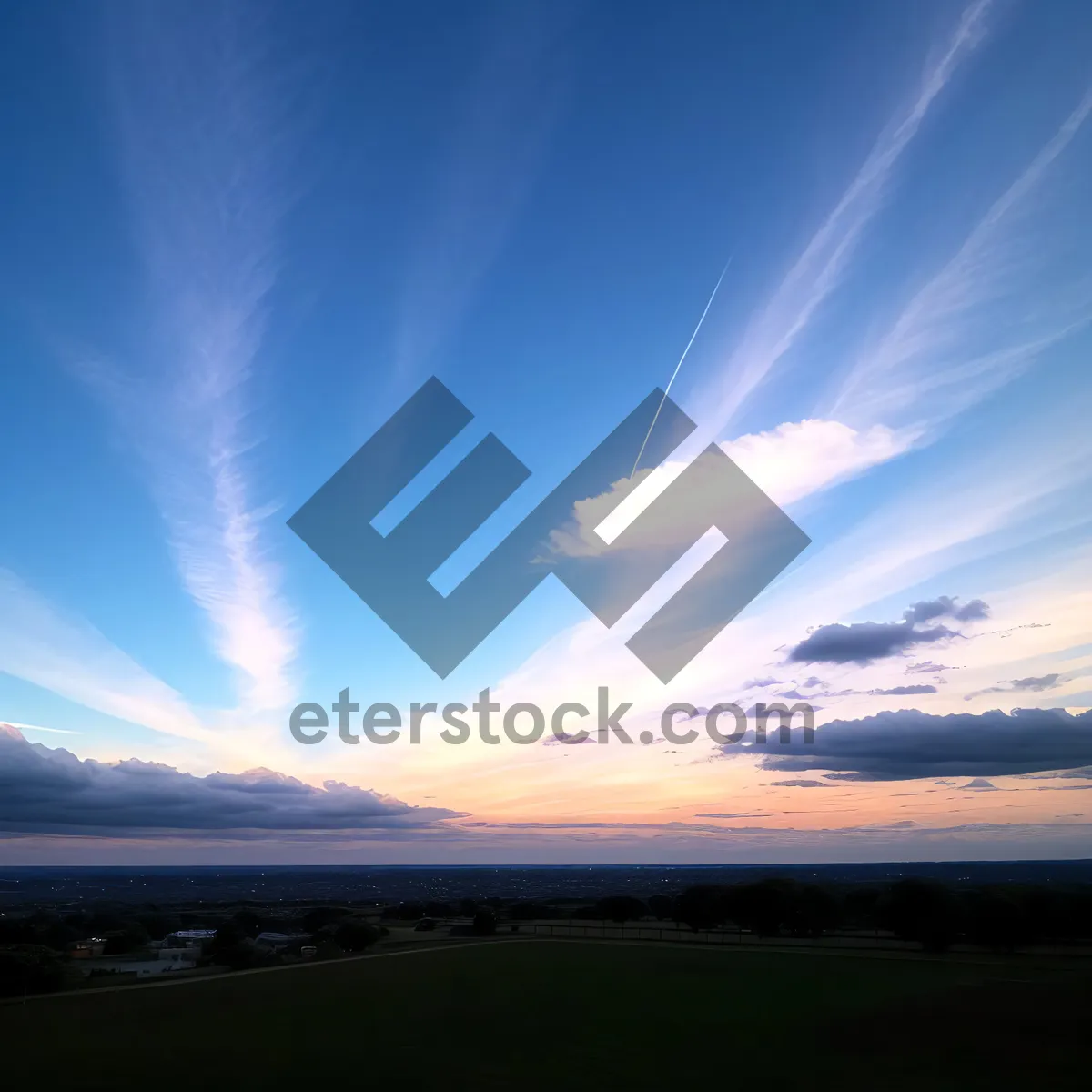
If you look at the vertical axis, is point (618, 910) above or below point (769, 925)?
above

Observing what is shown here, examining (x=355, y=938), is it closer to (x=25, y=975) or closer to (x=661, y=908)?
(x=25, y=975)

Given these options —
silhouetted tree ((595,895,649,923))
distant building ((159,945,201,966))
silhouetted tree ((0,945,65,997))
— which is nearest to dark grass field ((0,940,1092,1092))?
silhouetted tree ((0,945,65,997))

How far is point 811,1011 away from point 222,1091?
12694 mm

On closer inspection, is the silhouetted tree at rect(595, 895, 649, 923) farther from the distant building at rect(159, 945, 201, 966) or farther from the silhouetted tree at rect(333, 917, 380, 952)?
the distant building at rect(159, 945, 201, 966)

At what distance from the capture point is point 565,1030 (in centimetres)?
1539

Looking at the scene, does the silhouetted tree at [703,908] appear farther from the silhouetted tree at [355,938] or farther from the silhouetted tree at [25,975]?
the silhouetted tree at [25,975]

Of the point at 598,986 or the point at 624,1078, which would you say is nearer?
the point at 624,1078

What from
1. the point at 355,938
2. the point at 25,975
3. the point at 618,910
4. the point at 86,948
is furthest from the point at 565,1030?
the point at 618,910

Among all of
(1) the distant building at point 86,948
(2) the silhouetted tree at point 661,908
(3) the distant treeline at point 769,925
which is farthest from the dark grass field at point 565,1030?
(2) the silhouetted tree at point 661,908

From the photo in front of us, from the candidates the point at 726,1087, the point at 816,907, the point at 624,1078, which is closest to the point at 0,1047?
the point at 624,1078

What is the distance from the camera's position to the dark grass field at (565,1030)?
11789 millimetres

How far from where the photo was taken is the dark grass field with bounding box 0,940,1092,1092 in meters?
11.8

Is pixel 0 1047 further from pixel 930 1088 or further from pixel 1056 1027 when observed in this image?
pixel 1056 1027

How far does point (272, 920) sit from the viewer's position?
5431 centimetres
